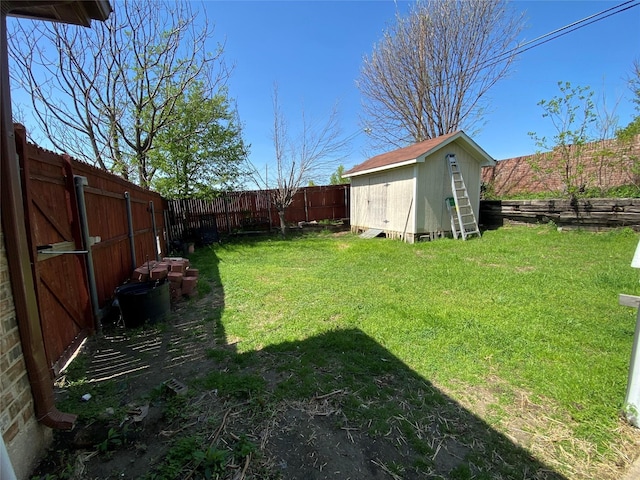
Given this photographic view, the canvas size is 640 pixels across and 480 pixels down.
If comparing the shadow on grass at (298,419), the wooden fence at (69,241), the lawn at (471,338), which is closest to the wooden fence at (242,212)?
the lawn at (471,338)

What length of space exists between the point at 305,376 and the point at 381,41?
17.6 meters

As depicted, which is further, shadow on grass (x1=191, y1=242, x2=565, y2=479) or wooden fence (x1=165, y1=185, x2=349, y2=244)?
wooden fence (x1=165, y1=185, x2=349, y2=244)

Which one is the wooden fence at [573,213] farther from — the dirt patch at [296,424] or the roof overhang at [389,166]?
the dirt patch at [296,424]

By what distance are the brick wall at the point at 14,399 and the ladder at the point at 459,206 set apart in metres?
9.27

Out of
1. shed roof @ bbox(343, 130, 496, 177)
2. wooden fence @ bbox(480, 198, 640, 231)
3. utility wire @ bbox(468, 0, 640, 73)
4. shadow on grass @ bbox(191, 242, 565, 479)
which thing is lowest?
shadow on grass @ bbox(191, 242, 565, 479)

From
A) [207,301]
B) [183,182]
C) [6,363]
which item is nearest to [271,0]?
[183,182]

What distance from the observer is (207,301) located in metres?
4.46

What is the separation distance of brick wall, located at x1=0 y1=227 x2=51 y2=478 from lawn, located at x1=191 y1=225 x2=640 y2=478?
138cm

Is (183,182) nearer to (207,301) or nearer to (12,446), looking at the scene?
(207,301)

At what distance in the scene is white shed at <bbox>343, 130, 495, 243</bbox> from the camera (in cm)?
875

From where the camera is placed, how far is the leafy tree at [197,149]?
33.0 ft

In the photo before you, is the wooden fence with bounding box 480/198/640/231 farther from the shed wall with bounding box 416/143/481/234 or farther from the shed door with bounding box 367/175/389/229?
the shed door with bounding box 367/175/389/229

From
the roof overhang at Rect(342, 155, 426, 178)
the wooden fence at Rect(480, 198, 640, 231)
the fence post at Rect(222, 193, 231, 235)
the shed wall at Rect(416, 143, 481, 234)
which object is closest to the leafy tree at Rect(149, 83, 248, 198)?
the fence post at Rect(222, 193, 231, 235)

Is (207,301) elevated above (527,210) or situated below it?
below
